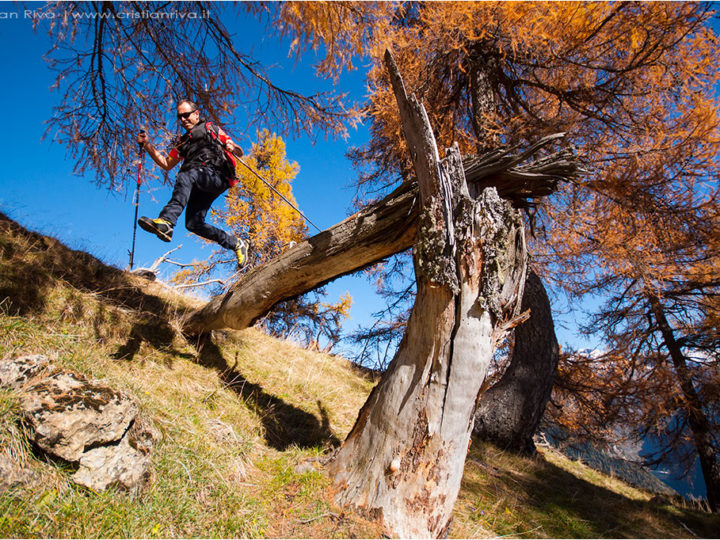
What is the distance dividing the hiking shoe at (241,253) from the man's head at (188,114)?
134cm

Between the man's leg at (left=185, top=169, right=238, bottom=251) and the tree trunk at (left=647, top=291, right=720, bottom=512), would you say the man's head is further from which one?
the tree trunk at (left=647, top=291, right=720, bottom=512)

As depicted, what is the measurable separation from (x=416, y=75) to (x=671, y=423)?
28.9 feet

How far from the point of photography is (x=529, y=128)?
5.46m

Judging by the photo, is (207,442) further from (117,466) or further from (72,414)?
(72,414)

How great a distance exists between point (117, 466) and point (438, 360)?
6.51 feet

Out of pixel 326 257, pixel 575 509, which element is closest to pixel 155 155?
pixel 326 257

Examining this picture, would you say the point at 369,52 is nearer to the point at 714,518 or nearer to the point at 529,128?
the point at 529,128

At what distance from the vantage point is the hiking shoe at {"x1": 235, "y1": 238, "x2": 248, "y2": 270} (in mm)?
3906

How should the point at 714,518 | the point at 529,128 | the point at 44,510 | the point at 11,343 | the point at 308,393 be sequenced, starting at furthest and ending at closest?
the point at 529,128, the point at 714,518, the point at 308,393, the point at 11,343, the point at 44,510

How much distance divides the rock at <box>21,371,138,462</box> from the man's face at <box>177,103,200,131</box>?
273cm

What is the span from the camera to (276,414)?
12.0ft

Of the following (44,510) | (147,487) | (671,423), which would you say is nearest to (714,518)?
(671,423)

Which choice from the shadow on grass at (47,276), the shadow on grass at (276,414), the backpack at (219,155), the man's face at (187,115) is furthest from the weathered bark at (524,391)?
the man's face at (187,115)

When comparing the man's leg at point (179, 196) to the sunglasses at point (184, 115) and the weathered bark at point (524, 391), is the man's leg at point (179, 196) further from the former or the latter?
the weathered bark at point (524, 391)
